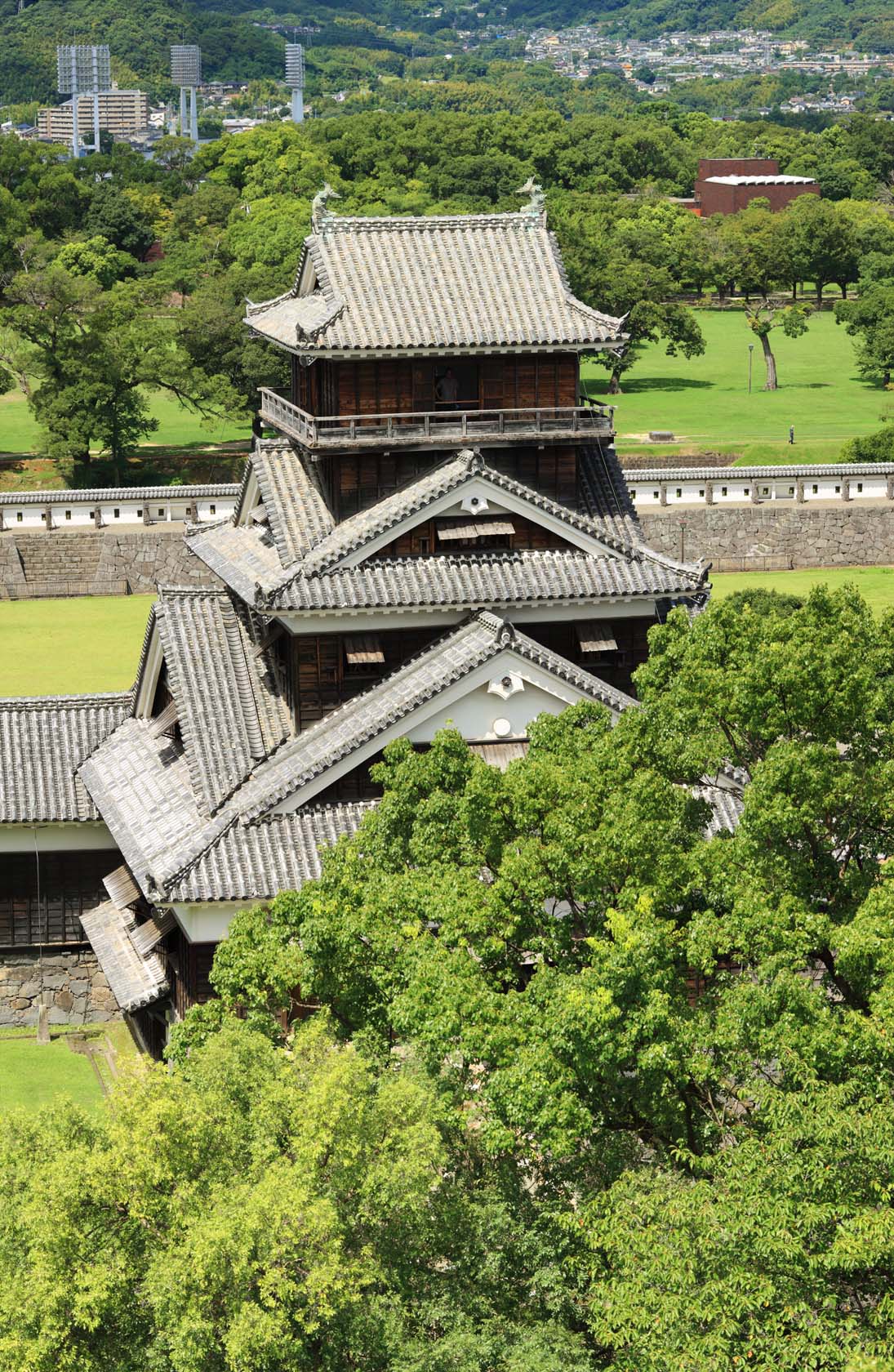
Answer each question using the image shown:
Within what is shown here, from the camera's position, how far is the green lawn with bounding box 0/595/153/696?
41656 millimetres

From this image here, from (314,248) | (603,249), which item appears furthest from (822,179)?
(314,248)

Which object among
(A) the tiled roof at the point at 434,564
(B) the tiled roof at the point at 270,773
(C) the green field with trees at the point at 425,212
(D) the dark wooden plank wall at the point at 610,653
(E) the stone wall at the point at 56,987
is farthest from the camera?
(C) the green field with trees at the point at 425,212

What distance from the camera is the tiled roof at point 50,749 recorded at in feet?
85.7

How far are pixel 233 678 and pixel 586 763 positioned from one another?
824 centimetres

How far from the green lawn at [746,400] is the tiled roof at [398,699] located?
4197 centimetres

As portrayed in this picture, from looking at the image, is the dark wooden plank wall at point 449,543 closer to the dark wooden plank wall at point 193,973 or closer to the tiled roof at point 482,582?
the tiled roof at point 482,582

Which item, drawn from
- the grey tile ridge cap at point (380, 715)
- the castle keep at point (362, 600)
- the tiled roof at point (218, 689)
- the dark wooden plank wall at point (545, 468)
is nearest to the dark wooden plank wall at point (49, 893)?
the castle keep at point (362, 600)

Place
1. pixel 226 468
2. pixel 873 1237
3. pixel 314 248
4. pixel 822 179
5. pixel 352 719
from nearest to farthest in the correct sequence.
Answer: pixel 873 1237 < pixel 352 719 < pixel 314 248 < pixel 226 468 < pixel 822 179

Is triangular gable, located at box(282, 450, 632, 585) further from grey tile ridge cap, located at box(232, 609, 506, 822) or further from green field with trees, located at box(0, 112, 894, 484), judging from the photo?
green field with trees, located at box(0, 112, 894, 484)

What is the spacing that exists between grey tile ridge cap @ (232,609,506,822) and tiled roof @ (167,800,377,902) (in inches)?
12.0

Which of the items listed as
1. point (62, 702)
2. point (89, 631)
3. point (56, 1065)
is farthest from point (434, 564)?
point (89, 631)

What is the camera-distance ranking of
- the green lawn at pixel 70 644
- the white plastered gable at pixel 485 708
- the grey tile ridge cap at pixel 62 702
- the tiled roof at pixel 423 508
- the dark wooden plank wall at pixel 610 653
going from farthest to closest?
the green lawn at pixel 70 644 < the grey tile ridge cap at pixel 62 702 < the dark wooden plank wall at pixel 610 653 < the tiled roof at pixel 423 508 < the white plastered gable at pixel 485 708

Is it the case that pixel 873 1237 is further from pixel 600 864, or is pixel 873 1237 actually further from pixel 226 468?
pixel 226 468

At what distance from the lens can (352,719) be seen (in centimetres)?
2419
